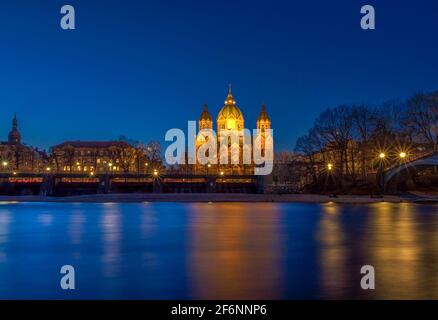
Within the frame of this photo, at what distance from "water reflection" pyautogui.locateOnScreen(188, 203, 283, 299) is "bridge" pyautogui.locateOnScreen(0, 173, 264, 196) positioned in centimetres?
6677

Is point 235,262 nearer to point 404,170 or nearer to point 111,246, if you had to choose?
point 111,246

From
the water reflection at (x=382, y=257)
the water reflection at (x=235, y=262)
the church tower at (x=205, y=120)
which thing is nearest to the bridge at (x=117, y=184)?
the water reflection at (x=382, y=257)

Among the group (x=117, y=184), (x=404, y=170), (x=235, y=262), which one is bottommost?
(x=235, y=262)

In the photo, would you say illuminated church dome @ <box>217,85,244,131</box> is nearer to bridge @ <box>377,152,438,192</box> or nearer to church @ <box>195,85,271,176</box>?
church @ <box>195,85,271,176</box>

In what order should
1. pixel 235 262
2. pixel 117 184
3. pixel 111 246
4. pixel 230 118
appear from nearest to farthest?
1. pixel 235 262
2. pixel 111 246
3. pixel 117 184
4. pixel 230 118

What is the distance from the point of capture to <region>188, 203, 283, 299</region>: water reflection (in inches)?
519

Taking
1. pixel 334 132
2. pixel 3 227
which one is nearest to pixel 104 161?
pixel 334 132

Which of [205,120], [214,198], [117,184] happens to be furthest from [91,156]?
[214,198]

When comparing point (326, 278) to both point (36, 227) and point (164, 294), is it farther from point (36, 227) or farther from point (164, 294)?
point (36, 227)

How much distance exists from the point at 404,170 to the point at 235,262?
52365mm

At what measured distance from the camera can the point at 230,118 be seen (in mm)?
178750

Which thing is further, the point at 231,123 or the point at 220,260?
→ the point at 231,123

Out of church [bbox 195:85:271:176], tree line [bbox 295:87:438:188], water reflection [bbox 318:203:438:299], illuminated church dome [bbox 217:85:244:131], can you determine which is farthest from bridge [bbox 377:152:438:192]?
illuminated church dome [bbox 217:85:244:131]

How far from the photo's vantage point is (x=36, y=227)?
30.0m
